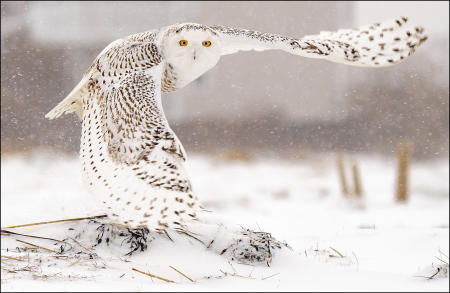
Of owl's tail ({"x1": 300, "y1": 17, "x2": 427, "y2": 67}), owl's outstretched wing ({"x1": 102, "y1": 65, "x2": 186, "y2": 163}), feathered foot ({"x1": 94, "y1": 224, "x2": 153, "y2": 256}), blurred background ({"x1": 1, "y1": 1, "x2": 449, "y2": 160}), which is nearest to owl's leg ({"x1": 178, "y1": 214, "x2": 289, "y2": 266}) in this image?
feathered foot ({"x1": 94, "y1": 224, "x2": 153, "y2": 256})

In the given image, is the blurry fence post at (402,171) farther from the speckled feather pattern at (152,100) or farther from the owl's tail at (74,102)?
the owl's tail at (74,102)

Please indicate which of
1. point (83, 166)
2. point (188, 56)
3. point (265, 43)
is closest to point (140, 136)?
point (83, 166)

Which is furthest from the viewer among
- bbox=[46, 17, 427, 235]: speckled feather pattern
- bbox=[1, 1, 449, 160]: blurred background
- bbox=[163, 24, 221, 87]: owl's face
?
bbox=[1, 1, 449, 160]: blurred background

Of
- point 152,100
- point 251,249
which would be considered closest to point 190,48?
point 152,100

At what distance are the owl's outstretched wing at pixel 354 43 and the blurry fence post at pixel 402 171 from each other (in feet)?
17.6

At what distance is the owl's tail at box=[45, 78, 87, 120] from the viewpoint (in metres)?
3.08

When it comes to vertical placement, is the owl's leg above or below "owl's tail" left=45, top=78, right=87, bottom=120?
below

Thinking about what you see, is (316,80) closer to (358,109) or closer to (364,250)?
(358,109)

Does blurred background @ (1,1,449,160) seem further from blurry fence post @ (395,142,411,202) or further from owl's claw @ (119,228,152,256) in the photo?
owl's claw @ (119,228,152,256)

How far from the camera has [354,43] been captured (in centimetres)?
335

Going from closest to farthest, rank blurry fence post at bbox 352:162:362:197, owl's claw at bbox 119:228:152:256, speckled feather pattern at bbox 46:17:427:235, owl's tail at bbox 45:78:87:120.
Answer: speckled feather pattern at bbox 46:17:427:235 → owl's claw at bbox 119:228:152:256 → owl's tail at bbox 45:78:87:120 → blurry fence post at bbox 352:162:362:197

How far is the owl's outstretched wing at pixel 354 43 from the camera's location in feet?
Answer: 9.96

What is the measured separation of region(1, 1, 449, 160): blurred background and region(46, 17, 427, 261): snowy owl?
6.97 m

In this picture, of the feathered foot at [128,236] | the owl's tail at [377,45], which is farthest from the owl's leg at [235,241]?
the owl's tail at [377,45]
